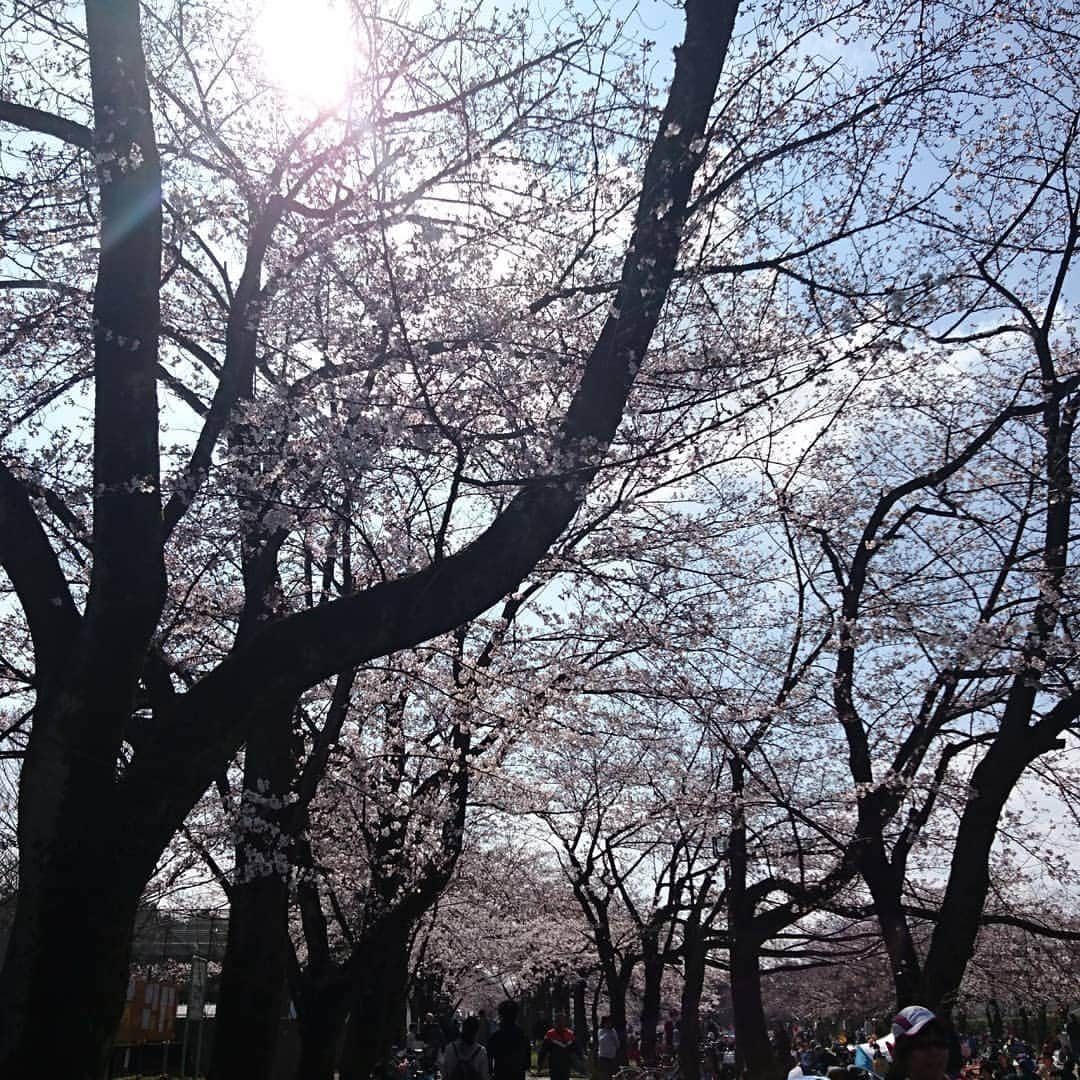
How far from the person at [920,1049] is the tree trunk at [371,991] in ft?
30.0

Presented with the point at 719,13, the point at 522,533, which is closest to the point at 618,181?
the point at 719,13

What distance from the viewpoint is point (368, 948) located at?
38.7 feet

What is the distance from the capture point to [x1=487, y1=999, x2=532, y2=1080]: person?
434 inches

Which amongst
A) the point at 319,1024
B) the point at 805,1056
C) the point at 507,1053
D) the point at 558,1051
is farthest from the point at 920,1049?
the point at 558,1051

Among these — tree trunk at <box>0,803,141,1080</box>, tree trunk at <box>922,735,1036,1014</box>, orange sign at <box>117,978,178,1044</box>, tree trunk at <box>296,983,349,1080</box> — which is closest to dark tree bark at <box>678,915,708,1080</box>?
tree trunk at <box>296,983,349,1080</box>

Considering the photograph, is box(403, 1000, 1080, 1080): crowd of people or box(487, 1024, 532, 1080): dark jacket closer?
box(403, 1000, 1080, 1080): crowd of people

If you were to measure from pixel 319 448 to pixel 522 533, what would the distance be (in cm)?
170

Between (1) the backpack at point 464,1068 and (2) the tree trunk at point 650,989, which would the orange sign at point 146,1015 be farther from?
(1) the backpack at point 464,1068

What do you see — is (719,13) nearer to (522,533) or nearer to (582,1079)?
(522,533)

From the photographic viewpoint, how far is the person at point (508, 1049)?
434 inches

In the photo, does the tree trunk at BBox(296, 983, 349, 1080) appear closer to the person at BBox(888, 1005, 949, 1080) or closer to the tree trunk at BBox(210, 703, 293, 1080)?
the tree trunk at BBox(210, 703, 293, 1080)

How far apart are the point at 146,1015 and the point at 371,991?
13.0 m

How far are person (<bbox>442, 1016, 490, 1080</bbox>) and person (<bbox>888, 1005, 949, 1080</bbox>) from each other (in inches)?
311

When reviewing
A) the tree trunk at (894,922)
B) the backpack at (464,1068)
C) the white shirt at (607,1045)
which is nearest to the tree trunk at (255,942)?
the backpack at (464,1068)
